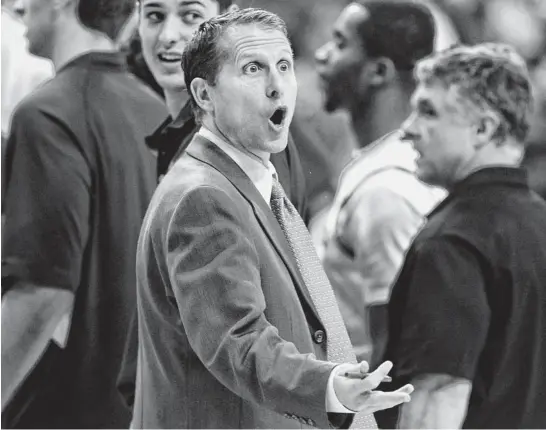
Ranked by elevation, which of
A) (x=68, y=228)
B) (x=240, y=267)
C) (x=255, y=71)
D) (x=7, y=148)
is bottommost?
(x=68, y=228)

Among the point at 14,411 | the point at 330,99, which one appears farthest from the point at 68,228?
the point at 330,99

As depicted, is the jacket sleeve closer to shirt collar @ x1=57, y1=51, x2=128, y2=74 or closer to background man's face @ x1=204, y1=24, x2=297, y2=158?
background man's face @ x1=204, y1=24, x2=297, y2=158

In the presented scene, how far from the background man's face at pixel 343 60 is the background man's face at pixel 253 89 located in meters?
0.82

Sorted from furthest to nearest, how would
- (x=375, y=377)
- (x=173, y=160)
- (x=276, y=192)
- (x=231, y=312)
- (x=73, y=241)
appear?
(x=73, y=241)
(x=173, y=160)
(x=276, y=192)
(x=231, y=312)
(x=375, y=377)

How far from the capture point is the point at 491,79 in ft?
8.29

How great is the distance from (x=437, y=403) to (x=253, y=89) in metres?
0.98

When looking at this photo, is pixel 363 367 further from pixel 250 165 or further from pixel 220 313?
pixel 250 165

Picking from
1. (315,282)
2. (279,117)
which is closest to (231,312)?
(315,282)

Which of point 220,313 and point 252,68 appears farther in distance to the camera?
point 252,68

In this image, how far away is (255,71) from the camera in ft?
5.98

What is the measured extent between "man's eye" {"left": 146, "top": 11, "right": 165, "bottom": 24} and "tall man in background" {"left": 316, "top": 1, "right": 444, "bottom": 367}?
1.43 feet

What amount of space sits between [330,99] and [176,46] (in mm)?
456

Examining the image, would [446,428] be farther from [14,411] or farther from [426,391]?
[14,411]

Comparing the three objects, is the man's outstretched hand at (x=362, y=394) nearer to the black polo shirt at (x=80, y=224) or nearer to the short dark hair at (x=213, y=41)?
the short dark hair at (x=213, y=41)
